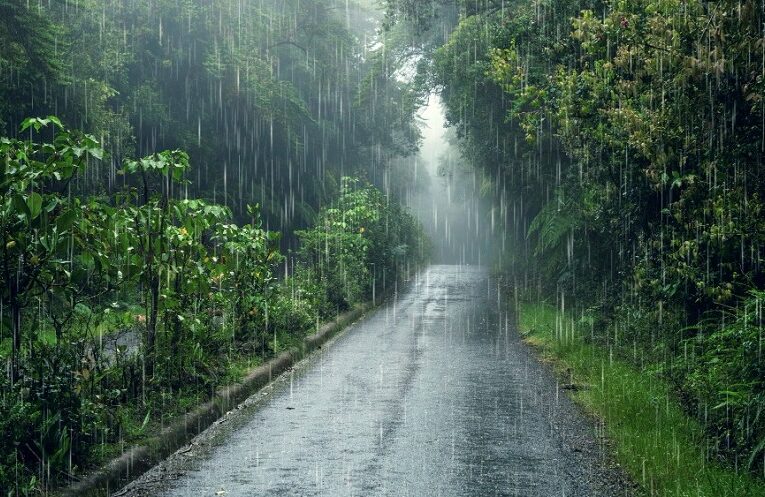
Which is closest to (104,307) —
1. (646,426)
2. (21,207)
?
(21,207)

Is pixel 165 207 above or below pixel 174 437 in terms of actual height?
above

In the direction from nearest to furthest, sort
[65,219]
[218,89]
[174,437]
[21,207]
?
1. [21,207]
2. [65,219]
3. [174,437]
4. [218,89]

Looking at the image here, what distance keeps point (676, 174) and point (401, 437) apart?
14.7 feet

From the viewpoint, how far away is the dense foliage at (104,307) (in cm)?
547

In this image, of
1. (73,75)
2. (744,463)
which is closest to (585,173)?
(744,463)

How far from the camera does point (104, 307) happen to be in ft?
21.5

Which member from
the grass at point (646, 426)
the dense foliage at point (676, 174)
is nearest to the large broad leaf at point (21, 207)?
the grass at point (646, 426)

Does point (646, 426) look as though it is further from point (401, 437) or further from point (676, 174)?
point (676, 174)

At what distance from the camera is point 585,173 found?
492 inches

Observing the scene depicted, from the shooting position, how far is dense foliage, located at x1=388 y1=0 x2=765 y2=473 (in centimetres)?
684

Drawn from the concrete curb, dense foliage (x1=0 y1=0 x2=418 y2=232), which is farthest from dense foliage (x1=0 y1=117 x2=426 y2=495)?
dense foliage (x1=0 y1=0 x2=418 y2=232)

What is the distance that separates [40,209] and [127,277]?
193 cm

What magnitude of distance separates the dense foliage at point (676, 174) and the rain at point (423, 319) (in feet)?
0.13

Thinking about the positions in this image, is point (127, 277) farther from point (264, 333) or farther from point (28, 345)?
point (264, 333)
